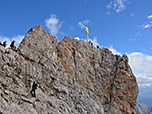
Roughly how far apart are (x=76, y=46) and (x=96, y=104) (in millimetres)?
14849

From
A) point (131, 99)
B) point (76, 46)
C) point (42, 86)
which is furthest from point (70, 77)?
point (131, 99)

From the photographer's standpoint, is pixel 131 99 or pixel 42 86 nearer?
pixel 42 86

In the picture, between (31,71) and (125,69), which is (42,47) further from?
(125,69)

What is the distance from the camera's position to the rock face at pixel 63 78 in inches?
1071

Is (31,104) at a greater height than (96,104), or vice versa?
(96,104)

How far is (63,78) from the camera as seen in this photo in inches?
1308

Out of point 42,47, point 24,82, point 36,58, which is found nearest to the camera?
point 24,82

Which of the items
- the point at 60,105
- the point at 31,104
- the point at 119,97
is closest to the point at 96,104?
the point at 119,97

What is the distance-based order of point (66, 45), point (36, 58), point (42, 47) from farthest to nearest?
point (66, 45)
point (42, 47)
point (36, 58)

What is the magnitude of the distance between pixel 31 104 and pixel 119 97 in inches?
806

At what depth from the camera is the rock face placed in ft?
89.2

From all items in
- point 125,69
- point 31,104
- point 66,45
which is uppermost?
point 66,45

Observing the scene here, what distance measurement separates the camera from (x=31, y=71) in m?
30.5

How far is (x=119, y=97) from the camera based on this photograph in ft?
119
